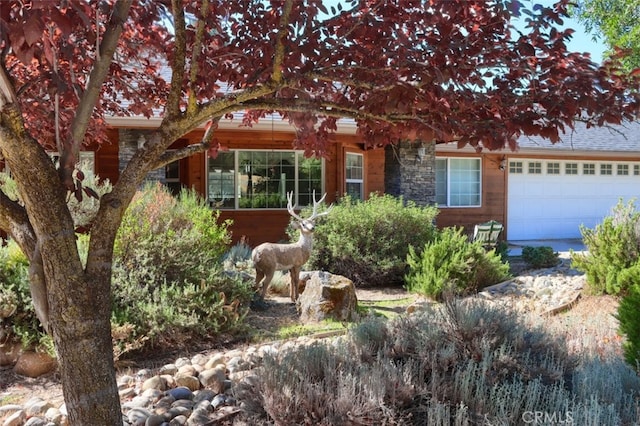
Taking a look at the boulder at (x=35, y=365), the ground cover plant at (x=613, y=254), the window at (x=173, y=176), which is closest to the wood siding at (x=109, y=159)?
the window at (x=173, y=176)

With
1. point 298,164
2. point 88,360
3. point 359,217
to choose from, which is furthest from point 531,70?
point 298,164

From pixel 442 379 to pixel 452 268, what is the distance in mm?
5332

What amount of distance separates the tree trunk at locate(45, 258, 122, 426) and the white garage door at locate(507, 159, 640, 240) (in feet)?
47.5

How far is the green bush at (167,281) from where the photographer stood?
5.76 m

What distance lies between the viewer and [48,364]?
545cm

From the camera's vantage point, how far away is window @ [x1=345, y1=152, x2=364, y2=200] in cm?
1309

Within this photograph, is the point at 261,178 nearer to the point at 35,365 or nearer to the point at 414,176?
the point at 414,176

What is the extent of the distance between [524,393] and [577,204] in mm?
15148

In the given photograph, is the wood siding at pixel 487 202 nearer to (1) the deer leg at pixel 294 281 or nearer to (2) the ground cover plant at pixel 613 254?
(2) the ground cover plant at pixel 613 254

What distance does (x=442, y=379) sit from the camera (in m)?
3.18

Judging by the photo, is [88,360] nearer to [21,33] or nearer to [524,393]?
[21,33]

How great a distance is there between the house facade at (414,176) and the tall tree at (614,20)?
6.48 ft

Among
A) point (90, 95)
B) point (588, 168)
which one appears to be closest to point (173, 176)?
point (90, 95)

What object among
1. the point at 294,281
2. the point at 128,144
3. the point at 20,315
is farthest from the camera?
the point at 128,144
